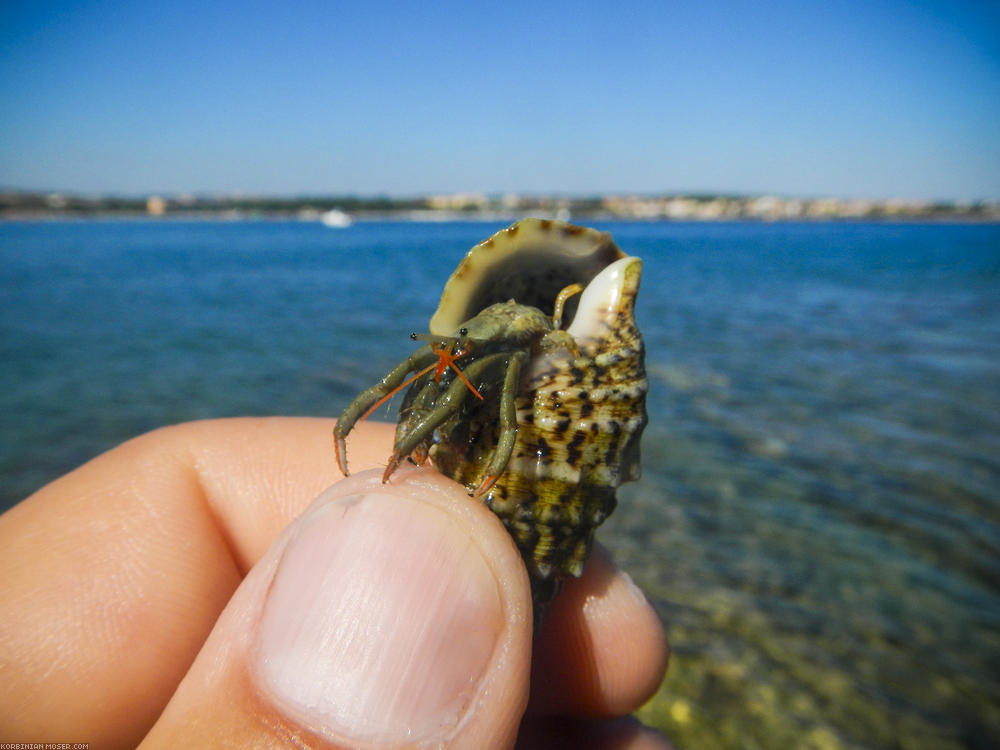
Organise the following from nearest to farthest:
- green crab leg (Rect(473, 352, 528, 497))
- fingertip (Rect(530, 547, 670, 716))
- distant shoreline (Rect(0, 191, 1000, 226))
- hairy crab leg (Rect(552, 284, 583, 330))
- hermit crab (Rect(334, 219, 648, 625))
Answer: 1. green crab leg (Rect(473, 352, 528, 497))
2. hermit crab (Rect(334, 219, 648, 625))
3. hairy crab leg (Rect(552, 284, 583, 330))
4. fingertip (Rect(530, 547, 670, 716))
5. distant shoreline (Rect(0, 191, 1000, 226))

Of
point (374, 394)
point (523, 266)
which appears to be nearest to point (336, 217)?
point (523, 266)

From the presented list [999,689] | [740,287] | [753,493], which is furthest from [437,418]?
[740,287]

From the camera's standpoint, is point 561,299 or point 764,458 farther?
point 764,458

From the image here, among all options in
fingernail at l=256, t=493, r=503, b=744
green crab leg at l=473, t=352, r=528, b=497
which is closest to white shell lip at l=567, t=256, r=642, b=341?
green crab leg at l=473, t=352, r=528, b=497

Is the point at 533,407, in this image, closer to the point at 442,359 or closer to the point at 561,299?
the point at 442,359

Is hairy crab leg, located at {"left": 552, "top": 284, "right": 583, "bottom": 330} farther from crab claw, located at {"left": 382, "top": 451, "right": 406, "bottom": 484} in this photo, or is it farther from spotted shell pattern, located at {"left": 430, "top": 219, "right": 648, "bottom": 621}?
crab claw, located at {"left": 382, "top": 451, "right": 406, "bottom": 484}

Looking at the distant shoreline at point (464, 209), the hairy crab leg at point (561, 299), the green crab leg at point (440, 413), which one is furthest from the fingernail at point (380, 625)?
the distant shoreline at point (464, 209)

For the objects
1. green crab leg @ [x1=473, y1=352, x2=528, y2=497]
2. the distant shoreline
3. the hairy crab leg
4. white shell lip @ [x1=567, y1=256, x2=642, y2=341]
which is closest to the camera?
green crab leg @ [x1=473, y1=352, x2=528, y2=497]
